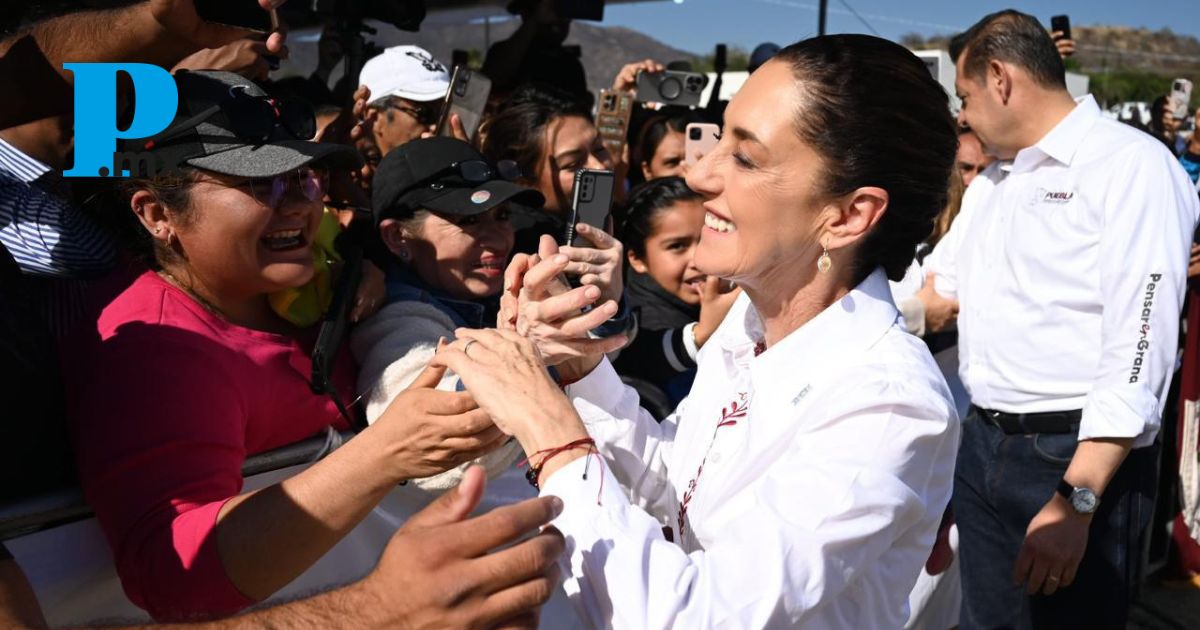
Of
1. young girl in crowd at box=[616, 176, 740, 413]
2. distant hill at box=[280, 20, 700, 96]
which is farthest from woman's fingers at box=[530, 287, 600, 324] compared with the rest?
distant hill at box=[280, 20, 700, 96]

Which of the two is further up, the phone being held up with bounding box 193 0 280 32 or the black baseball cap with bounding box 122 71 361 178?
the phone being held up with bounding box 193 0 280 32

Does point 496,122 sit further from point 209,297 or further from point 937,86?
point 937,86

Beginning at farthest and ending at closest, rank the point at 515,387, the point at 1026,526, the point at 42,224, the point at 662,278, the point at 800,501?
1. the point at 662,278
2. the point at 1026,526
3. the point at 42,224
4. the point at 515,387
5. the point at 800,501

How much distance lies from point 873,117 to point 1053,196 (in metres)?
1.56

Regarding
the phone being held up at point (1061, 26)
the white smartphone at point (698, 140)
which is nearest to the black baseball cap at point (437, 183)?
the white smartphone at point (698, 140)

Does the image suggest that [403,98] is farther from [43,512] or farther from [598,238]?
[43,512]

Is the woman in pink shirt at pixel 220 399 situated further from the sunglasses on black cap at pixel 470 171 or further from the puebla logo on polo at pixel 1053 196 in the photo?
the puebla logo on polo at pixel 1053 196

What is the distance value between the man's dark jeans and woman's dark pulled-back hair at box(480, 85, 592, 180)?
1783 mm

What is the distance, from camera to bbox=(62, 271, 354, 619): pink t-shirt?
66.5 inches

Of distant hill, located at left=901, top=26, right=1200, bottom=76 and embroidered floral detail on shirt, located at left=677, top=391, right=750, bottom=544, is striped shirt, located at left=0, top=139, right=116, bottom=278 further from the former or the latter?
distant hill, located at left=901, top=26, right=1200, bottom=76

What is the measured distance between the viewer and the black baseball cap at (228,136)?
1.92 m

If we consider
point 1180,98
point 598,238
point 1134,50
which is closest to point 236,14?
point 598,238

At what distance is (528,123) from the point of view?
3.61m

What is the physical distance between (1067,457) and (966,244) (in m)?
0.82
